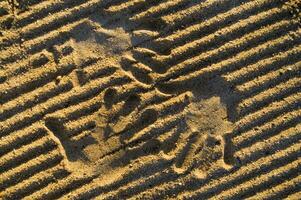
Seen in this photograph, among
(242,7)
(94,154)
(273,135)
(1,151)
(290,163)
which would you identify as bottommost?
(290,163)

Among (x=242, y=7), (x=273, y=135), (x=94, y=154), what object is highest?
(x=242, y=7)

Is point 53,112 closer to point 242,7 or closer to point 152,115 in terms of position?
point 152,115

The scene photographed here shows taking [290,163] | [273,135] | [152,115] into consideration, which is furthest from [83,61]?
[290,163]

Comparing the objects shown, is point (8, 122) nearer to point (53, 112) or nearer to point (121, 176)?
point (53, 112)

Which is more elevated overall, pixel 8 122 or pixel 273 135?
pixel 8 122

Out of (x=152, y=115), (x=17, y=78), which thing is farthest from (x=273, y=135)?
(x=17, y=78)

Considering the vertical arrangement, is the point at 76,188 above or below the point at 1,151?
below
